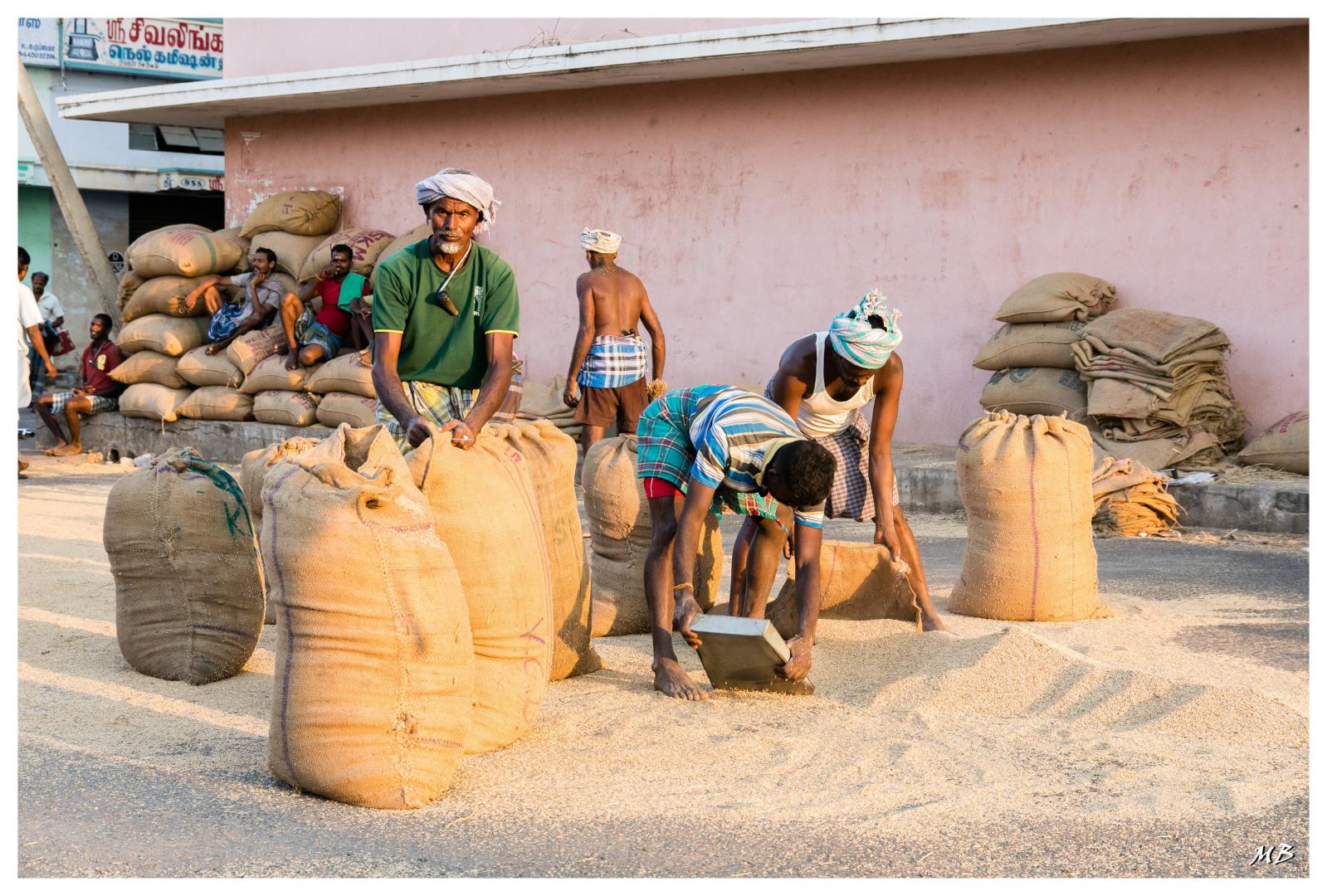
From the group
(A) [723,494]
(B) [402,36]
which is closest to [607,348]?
(A) [723,494]

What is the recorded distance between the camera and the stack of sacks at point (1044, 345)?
8.80 m

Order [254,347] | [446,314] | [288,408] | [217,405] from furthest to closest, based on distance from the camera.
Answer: [217,405] < [254,347] < [288,408] < [446,314]

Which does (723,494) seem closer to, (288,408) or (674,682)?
(674,682)

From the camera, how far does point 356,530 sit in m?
3.34

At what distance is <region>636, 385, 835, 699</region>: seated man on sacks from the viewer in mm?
4090

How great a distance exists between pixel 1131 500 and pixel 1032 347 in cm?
158

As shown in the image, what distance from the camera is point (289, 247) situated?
1246cm

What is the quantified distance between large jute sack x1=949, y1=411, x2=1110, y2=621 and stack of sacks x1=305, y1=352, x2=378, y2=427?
6.28 metres

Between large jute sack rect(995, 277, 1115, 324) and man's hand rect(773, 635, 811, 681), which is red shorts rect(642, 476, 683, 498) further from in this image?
large jute sack rect(995, 277, 1115, 324)

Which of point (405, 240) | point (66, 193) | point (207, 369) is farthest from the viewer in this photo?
point (66, 193)

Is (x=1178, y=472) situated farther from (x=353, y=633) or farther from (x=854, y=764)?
(x=353, y=633)

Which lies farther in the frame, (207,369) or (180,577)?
(207,369)
